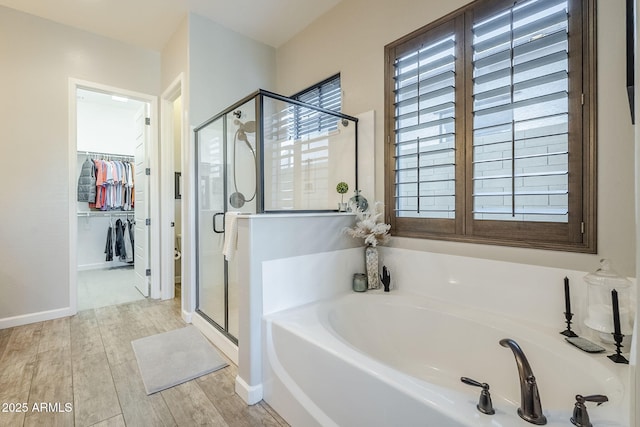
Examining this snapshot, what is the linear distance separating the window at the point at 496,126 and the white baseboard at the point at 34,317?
3.31 m

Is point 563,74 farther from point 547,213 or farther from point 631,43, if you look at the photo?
point 547,213

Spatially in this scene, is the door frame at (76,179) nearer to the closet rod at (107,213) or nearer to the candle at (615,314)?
the closet rod at (107,213)

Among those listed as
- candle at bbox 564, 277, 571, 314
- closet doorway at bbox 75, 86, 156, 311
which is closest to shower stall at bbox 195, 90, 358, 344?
candle at bbox 564, 277, 571, 314

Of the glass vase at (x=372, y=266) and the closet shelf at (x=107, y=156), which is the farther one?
the closet shelf at (x=107, y=156)

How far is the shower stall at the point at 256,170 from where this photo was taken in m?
1.99

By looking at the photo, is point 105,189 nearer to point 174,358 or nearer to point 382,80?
point 174,358

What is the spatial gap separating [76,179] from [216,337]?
2243 mm

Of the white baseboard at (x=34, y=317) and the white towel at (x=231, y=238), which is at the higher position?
the white towel at (x=231, y=238)

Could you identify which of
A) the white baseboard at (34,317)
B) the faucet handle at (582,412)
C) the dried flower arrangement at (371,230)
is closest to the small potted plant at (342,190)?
the dried flower arrangement at (371,230)

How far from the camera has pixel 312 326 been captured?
1551mm

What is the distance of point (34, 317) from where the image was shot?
2803 millimetres

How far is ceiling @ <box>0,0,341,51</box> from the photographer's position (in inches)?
105

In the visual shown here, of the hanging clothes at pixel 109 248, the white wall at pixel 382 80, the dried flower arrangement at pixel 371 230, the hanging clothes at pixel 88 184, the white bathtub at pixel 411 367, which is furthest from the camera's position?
the hanging clothes at pixel 109 248

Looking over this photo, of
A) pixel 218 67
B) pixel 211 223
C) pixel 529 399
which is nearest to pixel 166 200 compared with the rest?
pixel 211 223
